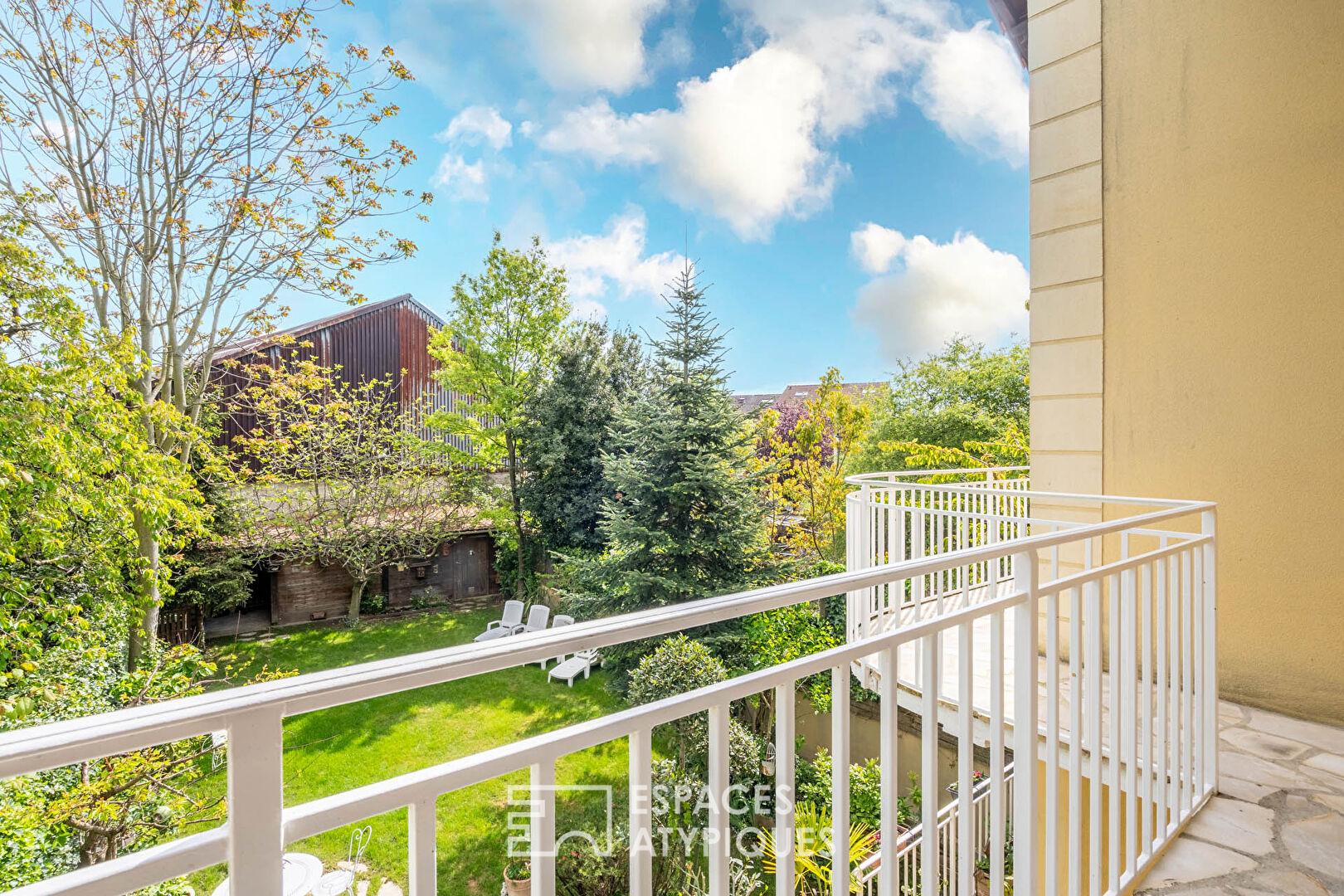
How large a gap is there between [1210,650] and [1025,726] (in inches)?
57.6

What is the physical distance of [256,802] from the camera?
52cm

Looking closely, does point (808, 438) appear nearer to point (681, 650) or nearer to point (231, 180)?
point (681, 650)

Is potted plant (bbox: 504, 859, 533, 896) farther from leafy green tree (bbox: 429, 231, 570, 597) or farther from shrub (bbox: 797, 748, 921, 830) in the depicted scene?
leafy green tree (bbox: 429, 231, 570, 597)

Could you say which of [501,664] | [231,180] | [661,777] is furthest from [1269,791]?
[231,180]

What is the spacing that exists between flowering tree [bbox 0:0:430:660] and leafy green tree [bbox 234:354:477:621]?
2731 mm

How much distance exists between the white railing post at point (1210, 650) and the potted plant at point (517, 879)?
13.5 ft

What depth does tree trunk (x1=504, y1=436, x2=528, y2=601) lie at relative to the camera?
12.2m

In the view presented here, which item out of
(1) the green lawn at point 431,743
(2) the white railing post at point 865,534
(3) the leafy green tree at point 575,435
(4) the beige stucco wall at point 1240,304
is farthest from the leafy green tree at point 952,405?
(1) the green lawn at point 431,743


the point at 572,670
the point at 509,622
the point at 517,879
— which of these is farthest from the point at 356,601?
the point at 517,879

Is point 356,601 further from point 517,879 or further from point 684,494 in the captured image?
point 517,879

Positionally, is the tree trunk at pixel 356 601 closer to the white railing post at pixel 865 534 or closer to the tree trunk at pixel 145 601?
the tree trunk at pixel 145 601

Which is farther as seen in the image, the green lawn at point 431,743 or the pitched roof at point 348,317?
the pitched roof at point 348,317

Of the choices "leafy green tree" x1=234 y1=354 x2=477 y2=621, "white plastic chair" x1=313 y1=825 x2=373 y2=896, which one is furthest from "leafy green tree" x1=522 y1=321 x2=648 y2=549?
"white plastic chair" x1=313 y1=825 x2=373 y2=896

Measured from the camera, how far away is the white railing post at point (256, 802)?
1.67 ft
